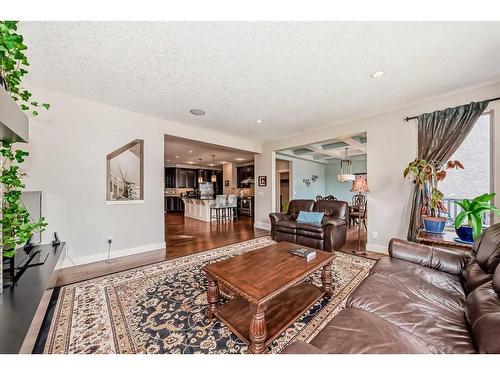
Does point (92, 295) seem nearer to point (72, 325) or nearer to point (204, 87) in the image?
point (72, 325)

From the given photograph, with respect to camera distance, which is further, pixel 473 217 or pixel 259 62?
pixel 259 62

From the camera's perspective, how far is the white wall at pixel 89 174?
9.18 feet

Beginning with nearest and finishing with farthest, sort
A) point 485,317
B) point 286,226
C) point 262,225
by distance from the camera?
1. point 485,317
2. point 286,226
3. point 262,225

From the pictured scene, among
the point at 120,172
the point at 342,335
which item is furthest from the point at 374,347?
the point at 120,172

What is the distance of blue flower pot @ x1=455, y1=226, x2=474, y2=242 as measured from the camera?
2072 mm

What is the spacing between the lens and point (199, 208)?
24.3 ft

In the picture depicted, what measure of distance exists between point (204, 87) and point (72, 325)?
2.87 meters

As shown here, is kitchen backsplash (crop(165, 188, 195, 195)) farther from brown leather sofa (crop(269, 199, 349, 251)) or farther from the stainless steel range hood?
the stainless steel range hood

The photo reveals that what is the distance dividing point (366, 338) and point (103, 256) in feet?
12.3

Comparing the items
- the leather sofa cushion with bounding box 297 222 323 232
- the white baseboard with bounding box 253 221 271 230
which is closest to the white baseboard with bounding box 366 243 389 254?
the leather sofa cushion with bounding box 297 222 323 232

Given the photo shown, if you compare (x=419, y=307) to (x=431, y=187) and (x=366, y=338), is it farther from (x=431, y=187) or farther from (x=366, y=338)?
(x=431, y=187)

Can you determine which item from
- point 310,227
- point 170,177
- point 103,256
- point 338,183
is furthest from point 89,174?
point 338,183

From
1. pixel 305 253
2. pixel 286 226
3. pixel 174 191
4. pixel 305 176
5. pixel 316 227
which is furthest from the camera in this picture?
pixel 174 191

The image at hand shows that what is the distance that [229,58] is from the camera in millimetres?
2105
